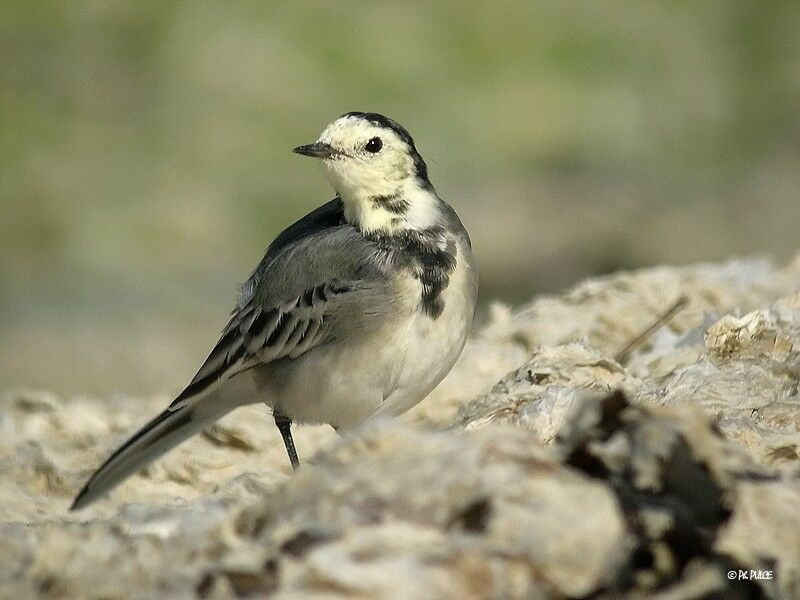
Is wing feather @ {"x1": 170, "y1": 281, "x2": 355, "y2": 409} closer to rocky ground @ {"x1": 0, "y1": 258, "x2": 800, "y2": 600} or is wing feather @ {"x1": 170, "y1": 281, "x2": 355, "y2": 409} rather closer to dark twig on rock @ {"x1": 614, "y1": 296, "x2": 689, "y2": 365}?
dark twig on rock @ {"x1": 614, "y1": 296, "x2": 689, "y2": 365}

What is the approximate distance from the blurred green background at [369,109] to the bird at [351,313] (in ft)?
23.8

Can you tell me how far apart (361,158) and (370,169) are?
0.05m

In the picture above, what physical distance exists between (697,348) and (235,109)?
10735 mm

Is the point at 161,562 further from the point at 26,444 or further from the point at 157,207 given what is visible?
the point at 157,207

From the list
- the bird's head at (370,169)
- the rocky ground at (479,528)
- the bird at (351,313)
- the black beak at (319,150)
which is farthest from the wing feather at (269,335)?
the rocky ground at (479,528)

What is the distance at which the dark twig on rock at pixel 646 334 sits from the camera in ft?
19.1

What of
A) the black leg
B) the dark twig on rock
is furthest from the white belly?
the dark twig on rock

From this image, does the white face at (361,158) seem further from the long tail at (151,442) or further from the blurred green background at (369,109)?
the blurred green background at (369,109)

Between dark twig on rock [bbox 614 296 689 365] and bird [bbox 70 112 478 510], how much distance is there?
80 cm

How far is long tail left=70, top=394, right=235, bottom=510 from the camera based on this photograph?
4.81m

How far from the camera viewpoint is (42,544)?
3.22 meters

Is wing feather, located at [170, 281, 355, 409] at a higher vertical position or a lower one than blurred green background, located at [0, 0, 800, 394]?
lower

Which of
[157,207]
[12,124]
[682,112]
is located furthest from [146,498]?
[682,112]

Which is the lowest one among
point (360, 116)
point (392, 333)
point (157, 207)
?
point (392, 333)
